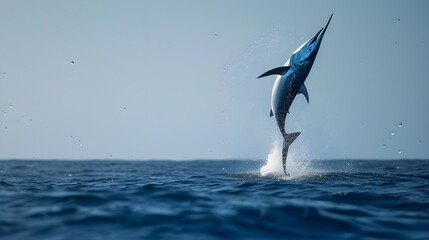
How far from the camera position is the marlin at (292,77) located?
12914mm

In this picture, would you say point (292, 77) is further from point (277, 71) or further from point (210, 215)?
point (210, 215)

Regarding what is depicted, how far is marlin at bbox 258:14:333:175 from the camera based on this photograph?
1291 cm

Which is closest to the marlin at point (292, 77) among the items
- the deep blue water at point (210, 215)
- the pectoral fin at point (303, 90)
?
the pectoral fin at point (303, 90)

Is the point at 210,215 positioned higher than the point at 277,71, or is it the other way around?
the point at 277,71

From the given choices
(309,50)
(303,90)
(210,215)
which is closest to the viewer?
(210,215)

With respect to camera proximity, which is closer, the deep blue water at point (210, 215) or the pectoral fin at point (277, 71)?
the deep blue water at point (210, 215)

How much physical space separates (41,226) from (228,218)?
11.0ft

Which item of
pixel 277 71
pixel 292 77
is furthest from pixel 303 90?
pixel 277 71

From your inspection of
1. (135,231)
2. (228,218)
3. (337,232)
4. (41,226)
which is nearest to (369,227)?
(337,232)

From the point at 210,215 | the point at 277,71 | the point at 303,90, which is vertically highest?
the point at 277,71

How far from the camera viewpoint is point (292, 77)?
13.3 metres

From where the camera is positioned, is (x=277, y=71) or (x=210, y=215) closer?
(x=210, y=215)

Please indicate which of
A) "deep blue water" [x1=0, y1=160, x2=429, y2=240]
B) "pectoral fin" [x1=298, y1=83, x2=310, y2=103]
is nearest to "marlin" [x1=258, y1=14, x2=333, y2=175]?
"pectoral fin" [x1=298, y1=83, x2=310, y2=103]

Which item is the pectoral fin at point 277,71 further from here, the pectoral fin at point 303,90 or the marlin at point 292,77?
the pectoral fin at point 303,90
